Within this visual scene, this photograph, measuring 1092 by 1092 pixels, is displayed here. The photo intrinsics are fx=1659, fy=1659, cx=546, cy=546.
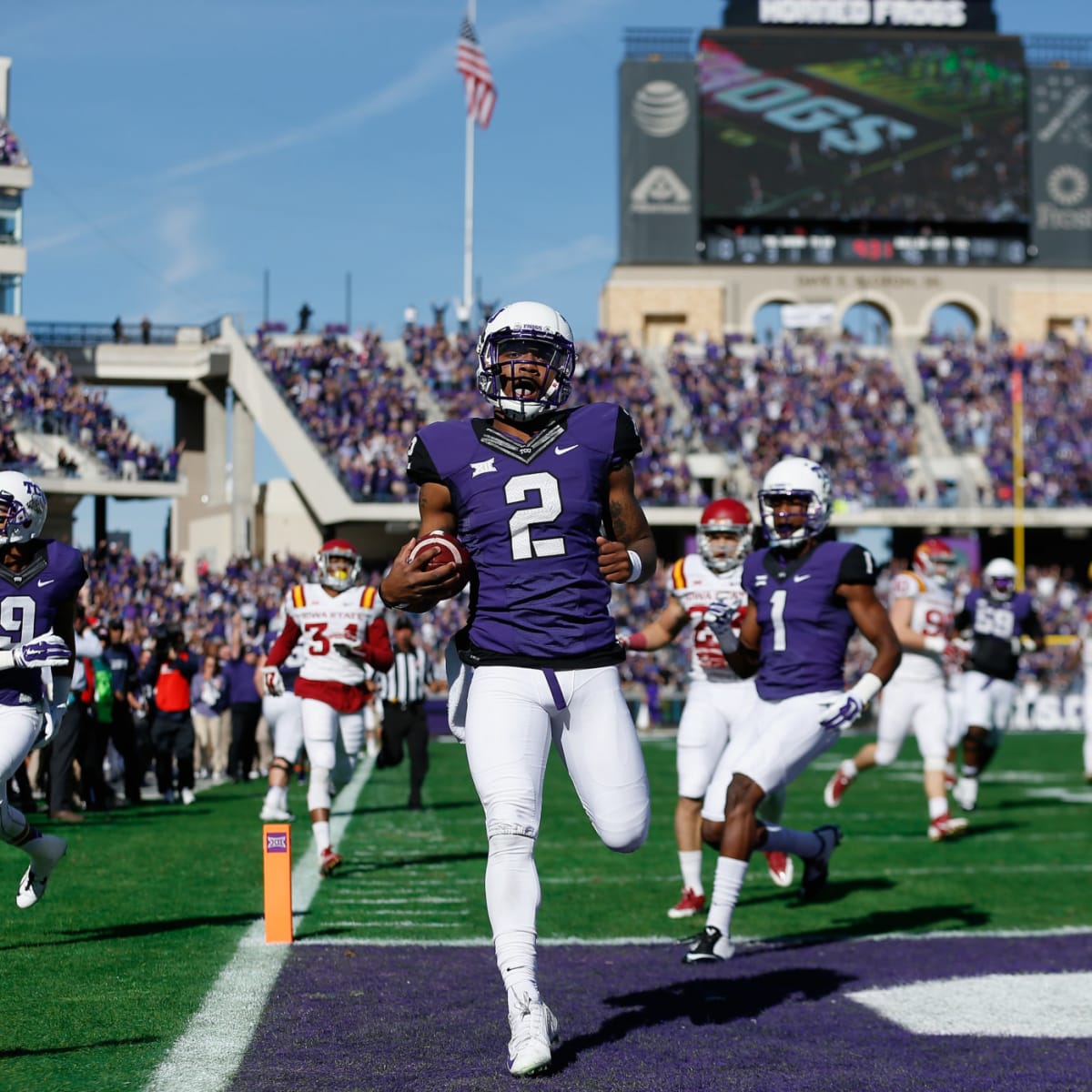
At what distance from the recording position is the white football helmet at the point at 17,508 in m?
6.49

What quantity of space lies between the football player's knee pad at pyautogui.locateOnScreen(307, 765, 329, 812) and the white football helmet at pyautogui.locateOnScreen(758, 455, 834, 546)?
11.7ft

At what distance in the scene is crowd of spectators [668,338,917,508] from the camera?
3822cm

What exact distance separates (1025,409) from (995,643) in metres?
26.8

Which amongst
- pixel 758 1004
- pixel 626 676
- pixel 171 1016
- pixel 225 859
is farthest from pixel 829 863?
pixel 626 676

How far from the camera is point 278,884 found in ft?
22.2

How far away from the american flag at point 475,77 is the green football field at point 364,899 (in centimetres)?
2922

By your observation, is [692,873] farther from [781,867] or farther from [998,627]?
[998,627]

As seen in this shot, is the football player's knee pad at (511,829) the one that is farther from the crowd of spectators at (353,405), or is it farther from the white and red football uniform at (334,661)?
the crowd of spectators at (353,405)

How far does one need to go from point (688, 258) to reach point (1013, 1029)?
39.7 metres

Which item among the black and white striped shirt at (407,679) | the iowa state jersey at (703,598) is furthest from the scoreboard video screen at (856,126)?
the iowa state jersey at (703,598)

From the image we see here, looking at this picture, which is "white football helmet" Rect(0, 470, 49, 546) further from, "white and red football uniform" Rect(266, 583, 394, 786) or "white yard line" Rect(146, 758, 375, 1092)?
"white and red football uniform" Rect(266, 583, 394, 786)

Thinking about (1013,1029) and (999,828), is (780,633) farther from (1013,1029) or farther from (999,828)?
(999,828)

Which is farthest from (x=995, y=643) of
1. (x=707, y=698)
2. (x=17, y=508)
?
(x=17, y=508)

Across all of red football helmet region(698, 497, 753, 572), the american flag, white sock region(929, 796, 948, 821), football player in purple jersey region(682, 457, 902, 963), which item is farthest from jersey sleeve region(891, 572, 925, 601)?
the american flag
